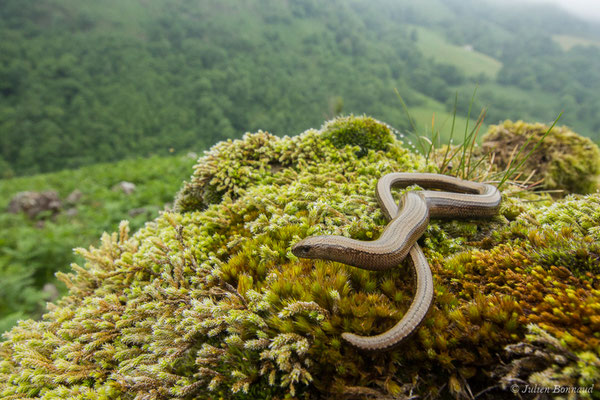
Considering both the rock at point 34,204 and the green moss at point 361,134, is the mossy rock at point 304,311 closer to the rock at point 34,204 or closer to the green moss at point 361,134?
the green moss at point 361,134

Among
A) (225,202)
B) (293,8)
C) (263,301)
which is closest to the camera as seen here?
(263,301)

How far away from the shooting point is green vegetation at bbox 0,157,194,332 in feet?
26.6

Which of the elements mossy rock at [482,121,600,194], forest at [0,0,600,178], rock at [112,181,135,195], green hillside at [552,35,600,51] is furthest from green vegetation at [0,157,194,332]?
green hillside at [552,35,600,51]

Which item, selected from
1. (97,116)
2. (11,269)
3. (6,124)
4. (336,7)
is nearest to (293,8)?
(336,7)

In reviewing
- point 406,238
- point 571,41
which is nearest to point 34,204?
point 406,238

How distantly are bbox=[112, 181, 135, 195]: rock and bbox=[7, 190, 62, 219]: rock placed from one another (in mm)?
3240

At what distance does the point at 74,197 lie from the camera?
16.3m

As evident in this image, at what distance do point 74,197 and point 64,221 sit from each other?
3080 millimetres

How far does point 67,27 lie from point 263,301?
14556 cm

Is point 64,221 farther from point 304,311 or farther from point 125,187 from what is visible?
point 304,311

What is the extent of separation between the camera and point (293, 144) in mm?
4598

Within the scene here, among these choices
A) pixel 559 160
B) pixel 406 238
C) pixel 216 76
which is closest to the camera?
pixel 406 238

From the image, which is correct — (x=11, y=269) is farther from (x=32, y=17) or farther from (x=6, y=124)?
(x=32, y=17)

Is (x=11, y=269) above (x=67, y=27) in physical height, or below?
below
